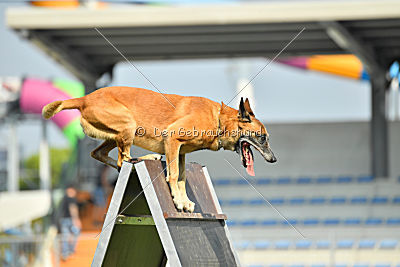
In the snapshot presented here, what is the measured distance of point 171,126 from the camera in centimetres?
531

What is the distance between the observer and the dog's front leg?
528 cm

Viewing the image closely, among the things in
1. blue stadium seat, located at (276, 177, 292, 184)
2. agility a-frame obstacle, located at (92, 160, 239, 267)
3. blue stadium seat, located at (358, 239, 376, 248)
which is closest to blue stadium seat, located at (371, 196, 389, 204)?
blue stadium seat, located at (276, 177, 292, 184)

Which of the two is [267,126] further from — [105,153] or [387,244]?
[105,153]

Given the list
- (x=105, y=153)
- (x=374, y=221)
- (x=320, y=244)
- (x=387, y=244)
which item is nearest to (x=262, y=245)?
(x=320, y=244)

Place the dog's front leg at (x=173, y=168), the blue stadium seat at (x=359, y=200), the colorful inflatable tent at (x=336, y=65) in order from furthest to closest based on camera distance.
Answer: the colorful inflatable tent at (x=336, y=65) < the blue stadium seat at (x=359, y=200) < the dog's front leg at (x=173, y=168)

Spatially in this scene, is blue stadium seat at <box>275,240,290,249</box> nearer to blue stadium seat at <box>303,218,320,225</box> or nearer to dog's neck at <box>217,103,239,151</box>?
blue stadium seat at <box>303,218,320,225</box>

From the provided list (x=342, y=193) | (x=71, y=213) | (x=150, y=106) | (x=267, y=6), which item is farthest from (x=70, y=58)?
(x=150, y=106)

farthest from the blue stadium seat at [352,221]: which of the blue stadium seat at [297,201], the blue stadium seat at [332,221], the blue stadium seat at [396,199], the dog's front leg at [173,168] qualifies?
the dog's front leg at [173,168]

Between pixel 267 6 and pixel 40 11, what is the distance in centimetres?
470

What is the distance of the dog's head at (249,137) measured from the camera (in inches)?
210

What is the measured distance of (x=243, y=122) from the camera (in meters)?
5.35

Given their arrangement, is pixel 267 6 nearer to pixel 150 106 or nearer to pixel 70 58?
pixel 70 58

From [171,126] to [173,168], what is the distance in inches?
11.9

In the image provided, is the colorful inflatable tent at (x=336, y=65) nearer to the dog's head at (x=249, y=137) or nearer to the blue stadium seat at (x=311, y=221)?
the blue stadium seat at (x=311, y=221)
